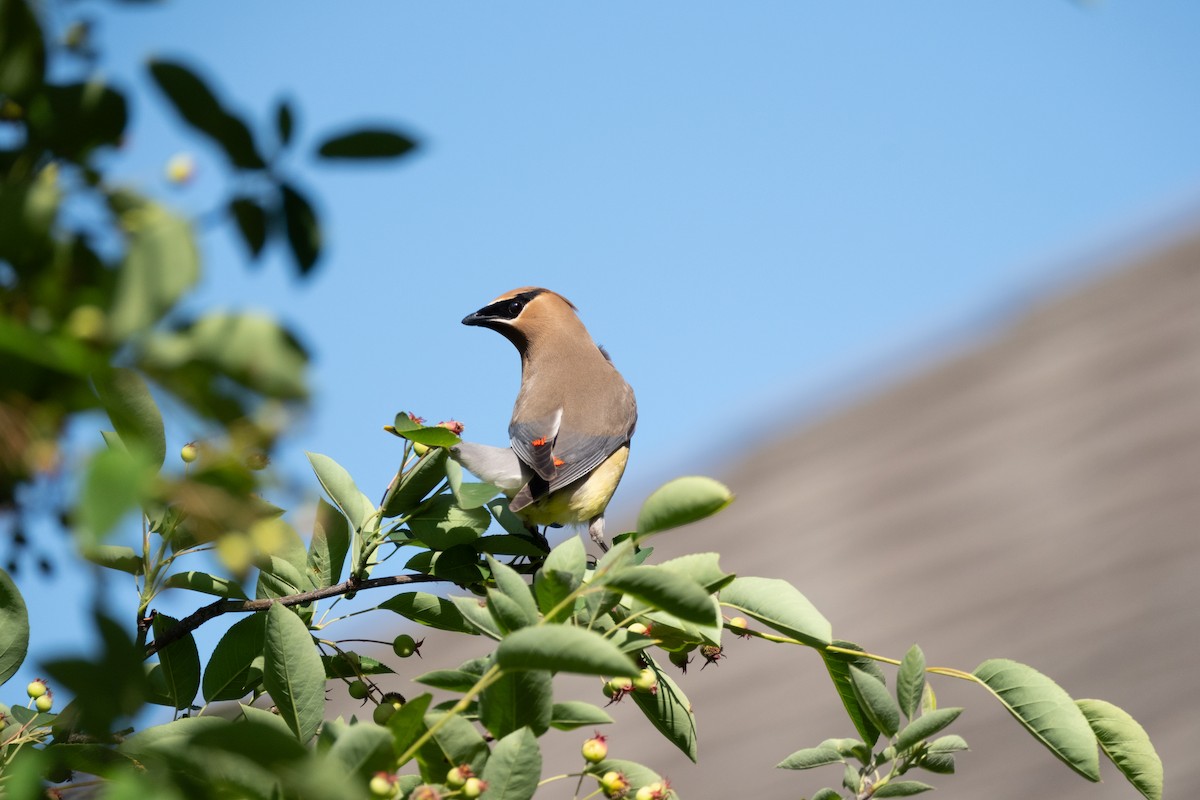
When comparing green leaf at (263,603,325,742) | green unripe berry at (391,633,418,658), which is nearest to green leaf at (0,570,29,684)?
green leaf at (263,603,325,742)

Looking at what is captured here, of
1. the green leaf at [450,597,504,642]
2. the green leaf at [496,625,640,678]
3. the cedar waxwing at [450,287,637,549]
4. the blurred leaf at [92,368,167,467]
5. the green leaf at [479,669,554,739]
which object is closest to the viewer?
the blurred leaf at [92,368,167,467]

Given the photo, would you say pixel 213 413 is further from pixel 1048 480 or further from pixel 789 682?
pixel 1048 480

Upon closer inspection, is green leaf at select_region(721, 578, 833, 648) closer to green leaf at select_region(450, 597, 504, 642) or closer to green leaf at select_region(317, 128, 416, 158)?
green leaf at select_region(450, 597, 504, 642)

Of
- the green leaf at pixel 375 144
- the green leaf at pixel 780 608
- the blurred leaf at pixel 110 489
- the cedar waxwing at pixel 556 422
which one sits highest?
the green leaf at pixel 375 144

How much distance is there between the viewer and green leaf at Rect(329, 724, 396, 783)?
1.42 metres

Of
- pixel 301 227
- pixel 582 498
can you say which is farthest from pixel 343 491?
pixel 582 498

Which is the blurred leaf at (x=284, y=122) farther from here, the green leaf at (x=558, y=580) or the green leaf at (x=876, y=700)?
the green leaf at (x=876, y=700)

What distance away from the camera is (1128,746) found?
217 centimetres

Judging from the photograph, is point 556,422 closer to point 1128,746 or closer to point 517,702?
point 1128,746

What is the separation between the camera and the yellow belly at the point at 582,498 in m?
4.14

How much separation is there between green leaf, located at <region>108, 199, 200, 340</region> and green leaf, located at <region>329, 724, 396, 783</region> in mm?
588

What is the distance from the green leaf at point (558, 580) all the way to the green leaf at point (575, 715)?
0.12 metres

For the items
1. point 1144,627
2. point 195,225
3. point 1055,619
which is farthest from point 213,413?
point 1055,619

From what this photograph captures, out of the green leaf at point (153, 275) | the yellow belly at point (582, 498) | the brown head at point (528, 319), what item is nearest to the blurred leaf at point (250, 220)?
the green leaf at point (153, 275)
